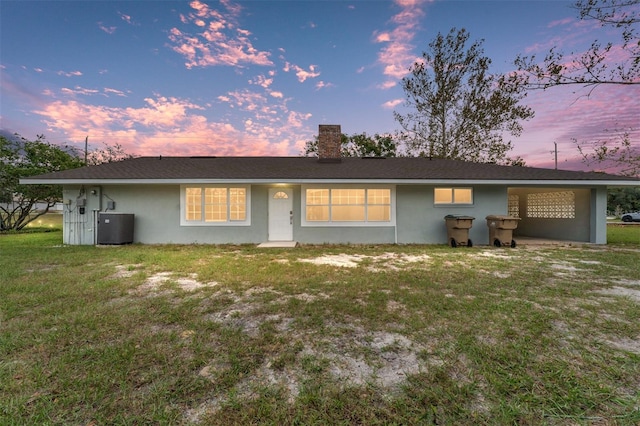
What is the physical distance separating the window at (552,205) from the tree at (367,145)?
11866 millimetres

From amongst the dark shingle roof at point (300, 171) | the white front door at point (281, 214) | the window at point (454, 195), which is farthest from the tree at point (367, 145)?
the white front door at point (281, 214)

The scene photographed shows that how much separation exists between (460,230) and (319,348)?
27.3ft

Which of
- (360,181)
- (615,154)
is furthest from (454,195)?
(615,154)

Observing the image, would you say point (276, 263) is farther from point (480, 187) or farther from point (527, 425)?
point (480, 187)

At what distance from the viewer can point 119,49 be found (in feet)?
38.8

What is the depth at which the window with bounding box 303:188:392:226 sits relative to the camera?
32.6 feet

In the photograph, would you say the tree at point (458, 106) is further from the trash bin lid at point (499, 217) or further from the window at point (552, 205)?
the trash bin lid at point (499, 217)

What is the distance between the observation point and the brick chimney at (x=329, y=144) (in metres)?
11.8

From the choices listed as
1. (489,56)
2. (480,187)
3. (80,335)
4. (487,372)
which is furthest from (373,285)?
(489,56)

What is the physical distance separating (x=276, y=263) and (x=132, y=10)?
12142mm

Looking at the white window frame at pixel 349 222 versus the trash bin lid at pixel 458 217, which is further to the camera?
the white window frame at pixel 349 222

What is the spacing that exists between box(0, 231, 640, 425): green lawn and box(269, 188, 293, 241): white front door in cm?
461

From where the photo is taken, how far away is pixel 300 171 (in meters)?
10.1

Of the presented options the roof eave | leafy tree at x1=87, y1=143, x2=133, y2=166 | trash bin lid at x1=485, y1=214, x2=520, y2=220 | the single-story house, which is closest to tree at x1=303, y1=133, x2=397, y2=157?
the single-story house
